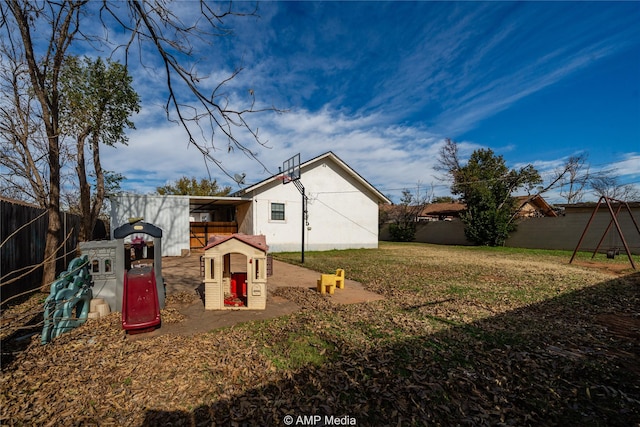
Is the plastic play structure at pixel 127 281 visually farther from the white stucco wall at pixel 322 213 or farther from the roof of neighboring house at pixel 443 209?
the roof of neighboring house at pixel 443 209

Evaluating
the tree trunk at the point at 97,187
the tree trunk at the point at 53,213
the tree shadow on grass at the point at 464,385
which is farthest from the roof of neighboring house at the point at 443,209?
the tree trunk at the point at 53,213

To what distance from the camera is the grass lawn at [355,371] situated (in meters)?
2.85

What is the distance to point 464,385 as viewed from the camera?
328cm

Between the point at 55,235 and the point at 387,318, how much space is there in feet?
27.7

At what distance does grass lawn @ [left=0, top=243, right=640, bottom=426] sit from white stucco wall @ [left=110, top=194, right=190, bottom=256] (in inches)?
447

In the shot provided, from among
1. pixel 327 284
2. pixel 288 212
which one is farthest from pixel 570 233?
pixel 327 284

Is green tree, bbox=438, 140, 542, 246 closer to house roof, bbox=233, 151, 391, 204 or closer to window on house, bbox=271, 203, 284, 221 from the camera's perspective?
house roof, bbox=233, 151, 391, 204

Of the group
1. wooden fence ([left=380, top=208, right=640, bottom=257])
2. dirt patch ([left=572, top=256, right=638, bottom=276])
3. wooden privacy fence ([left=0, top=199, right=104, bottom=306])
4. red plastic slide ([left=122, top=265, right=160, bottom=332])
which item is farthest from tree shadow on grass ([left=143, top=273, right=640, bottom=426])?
wooden fence ([left=380, top=208, right=640, bottom=257])

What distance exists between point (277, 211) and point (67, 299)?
1348cm

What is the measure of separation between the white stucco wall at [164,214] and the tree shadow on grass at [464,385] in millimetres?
14461

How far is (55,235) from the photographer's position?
739 cm

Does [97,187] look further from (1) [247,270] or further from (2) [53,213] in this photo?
(1) [247,270]

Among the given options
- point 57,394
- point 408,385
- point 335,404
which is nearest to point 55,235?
point 57,394

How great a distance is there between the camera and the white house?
15961 mm
